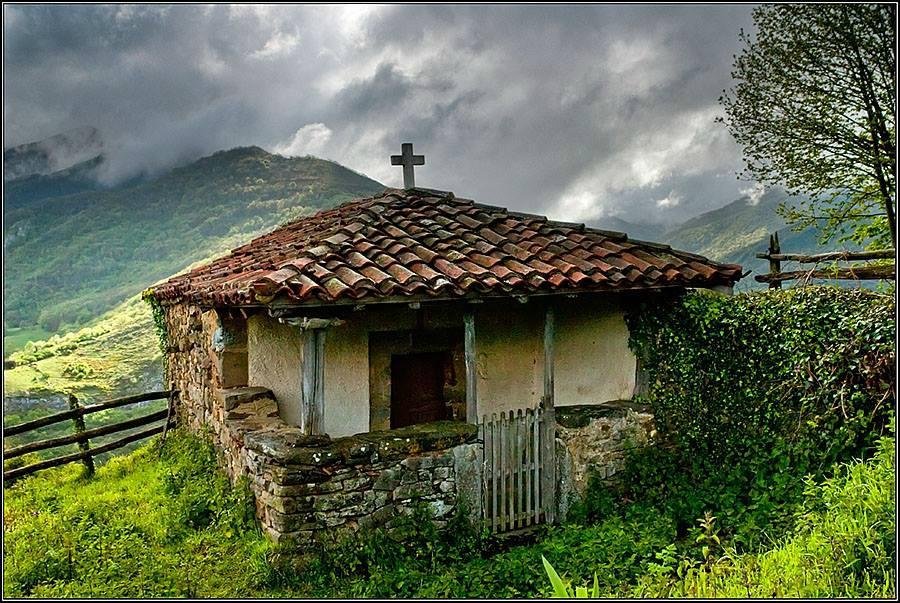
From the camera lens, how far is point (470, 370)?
19.6 feet

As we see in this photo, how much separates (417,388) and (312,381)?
197 cm

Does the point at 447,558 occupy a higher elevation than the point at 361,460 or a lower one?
lower

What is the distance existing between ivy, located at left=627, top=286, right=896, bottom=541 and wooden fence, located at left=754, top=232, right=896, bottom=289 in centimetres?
55

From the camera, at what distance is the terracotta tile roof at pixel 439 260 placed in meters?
5.00

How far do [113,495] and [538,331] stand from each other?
5378mm

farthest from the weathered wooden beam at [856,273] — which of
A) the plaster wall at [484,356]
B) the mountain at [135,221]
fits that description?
the mountain at [135,221]

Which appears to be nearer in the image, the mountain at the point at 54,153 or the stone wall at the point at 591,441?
the stone wall at the point at 591,441

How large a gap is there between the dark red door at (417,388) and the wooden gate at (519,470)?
3.89ft

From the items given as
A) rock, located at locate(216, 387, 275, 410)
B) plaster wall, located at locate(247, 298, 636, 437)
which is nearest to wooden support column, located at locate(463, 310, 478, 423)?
plaster wall, located at locate(247, 298, 636, 437)

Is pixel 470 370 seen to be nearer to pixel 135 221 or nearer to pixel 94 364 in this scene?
pixel 94 364

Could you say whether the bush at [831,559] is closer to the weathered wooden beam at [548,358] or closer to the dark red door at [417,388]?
the weathered wooden beam at [548,358]

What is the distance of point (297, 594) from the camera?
4770 mm

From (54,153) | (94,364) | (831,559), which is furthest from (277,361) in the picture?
(54,153)

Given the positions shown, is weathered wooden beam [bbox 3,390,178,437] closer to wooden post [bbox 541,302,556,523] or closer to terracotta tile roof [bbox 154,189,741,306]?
terracotta tile roof [bbox 154,189,741,306]
